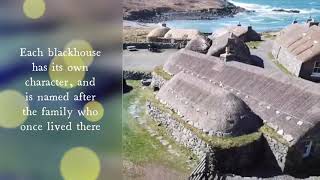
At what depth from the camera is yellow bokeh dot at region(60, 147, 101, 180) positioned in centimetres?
1045

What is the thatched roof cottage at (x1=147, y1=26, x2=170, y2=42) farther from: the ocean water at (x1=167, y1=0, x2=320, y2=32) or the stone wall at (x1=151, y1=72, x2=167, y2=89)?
the ocean water at (x1=167, y1=0, x2=320, y2=32)

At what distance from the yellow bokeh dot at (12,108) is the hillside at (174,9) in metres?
62.2

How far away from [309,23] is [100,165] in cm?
3278

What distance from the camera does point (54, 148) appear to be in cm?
1074

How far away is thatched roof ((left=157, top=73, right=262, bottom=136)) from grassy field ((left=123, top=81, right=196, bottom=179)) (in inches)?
61.7

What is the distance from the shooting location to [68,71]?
9.59 meters

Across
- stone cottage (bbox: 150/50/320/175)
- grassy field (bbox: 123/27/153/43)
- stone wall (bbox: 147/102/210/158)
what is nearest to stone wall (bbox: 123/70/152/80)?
stone wall (bbox: 147/102/210/158)

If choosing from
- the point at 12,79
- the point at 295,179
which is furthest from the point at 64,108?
the point at 295,179

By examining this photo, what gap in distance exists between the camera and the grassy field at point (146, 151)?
20.0m

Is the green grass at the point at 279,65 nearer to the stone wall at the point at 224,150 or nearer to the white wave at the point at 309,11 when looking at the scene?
the stone wall at the point at 224,150

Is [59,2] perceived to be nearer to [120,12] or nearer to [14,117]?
[120,12]

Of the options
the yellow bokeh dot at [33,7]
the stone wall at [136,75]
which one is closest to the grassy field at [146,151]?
the stone wall at [136,75]

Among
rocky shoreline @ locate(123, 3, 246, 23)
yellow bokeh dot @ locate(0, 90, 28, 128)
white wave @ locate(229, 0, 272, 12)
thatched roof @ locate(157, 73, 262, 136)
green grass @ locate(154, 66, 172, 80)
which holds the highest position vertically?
yellow bokeh dot @ locate(0, 90, 28, 128)

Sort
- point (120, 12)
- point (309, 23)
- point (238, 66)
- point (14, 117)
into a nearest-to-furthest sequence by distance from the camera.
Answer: point (120, 12) < point (14, 117) < point (238, 66) < point (309, 23)
